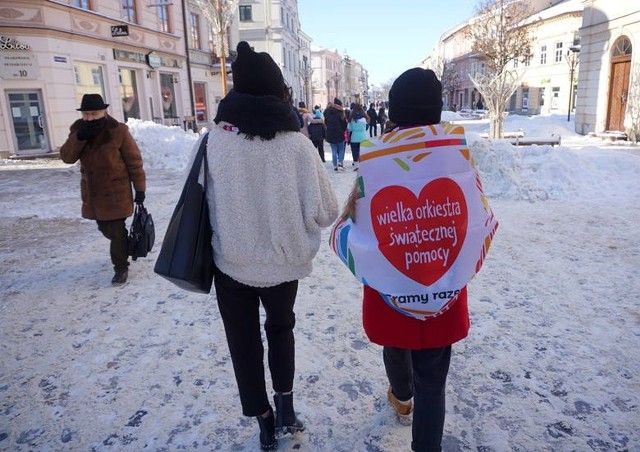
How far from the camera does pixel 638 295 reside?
3.91 meters

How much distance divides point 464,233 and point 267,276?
0.86 m

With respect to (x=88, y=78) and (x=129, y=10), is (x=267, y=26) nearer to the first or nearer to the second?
(x=129, y=10)

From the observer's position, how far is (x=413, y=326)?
1.93m

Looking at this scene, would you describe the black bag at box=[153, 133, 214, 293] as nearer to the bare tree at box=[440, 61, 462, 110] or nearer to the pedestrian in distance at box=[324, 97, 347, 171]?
the pedestrian in distance at box=[324, 97, 347, 171]

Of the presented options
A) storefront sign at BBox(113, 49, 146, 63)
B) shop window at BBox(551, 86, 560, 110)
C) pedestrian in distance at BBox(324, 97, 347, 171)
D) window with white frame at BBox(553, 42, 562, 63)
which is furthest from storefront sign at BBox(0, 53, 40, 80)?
window with white frame at BBox(553, 42, 562, 63)

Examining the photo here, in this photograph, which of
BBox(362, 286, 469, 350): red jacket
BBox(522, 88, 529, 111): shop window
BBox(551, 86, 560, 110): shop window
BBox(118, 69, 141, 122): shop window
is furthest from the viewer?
BBox(522, 88, 529, 111): shop window

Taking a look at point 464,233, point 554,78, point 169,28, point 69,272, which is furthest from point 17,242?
point 554,78

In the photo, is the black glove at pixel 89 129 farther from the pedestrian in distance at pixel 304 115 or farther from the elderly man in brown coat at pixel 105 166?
the pedestrian in distance at pixel 304 115

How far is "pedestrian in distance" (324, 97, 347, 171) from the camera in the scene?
10836mm

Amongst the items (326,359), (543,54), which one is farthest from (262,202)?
(543,54)

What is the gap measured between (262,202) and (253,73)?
1.83ft

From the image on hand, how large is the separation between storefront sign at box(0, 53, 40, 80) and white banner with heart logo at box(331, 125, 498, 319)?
16.3 m

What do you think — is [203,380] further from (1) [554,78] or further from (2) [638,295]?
(1) [554,78]

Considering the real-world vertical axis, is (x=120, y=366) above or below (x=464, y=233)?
below
